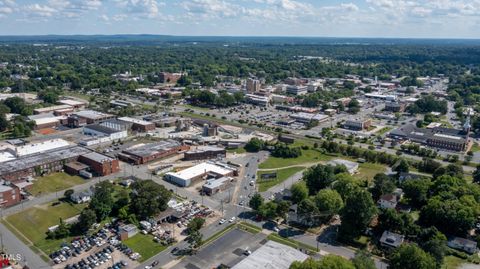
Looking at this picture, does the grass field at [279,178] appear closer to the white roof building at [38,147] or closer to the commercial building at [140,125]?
the commercial building at [140,125]

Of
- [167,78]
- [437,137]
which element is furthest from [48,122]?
[437,137]

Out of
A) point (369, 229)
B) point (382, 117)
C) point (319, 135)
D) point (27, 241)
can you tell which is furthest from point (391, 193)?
point (382, 117)

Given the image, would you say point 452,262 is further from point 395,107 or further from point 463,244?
point 395,107

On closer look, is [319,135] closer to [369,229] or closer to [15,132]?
[369,229]

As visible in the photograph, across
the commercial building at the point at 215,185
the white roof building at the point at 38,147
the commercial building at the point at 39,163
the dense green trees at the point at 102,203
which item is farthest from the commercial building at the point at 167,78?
the dense green trees at the point at 102,203

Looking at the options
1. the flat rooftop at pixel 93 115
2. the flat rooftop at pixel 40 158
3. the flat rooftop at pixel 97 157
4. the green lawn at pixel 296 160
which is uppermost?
the flat rooftop at pixel 97 157
